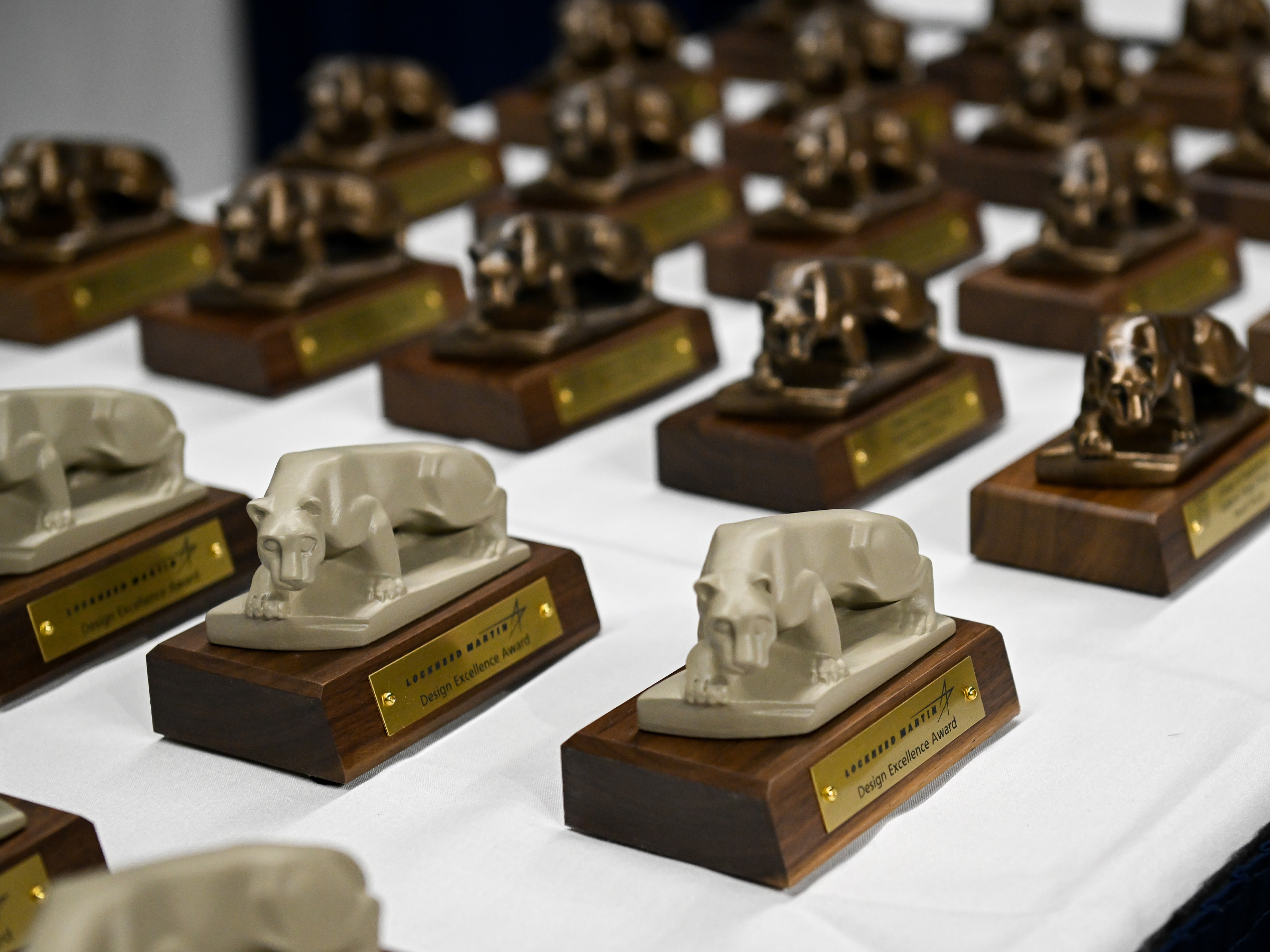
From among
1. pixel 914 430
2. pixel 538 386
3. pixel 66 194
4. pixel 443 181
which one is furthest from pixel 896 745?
pixel 443 181

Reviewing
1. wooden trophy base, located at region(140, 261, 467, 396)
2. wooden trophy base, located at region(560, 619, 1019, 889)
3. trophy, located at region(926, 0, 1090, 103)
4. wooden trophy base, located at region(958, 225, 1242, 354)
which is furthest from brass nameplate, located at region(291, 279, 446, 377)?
trophy, located at region(926, 0, 1090, 103)

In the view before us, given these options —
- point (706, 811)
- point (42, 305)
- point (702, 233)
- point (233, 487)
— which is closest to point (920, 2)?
point (702, 233)

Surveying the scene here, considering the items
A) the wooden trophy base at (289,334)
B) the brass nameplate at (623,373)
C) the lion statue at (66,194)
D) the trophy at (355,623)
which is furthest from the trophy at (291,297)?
the trophy at (355,623)

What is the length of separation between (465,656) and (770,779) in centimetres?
62

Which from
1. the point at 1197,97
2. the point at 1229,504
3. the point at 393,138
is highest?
the point at 1197,97

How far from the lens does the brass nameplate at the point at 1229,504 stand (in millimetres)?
2957

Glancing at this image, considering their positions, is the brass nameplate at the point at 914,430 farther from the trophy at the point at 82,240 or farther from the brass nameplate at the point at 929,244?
the trophy at the point at 82,240

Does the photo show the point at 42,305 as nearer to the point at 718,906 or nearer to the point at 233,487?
the point at 233,487

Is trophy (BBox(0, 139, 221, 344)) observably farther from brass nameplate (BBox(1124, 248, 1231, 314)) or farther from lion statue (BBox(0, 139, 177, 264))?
brass nameplate (BBox(1124, 248, 1231, 314))

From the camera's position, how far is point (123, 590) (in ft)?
9.42

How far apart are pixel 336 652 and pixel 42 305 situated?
77.8 inches

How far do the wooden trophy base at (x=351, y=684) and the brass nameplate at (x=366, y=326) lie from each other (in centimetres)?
133

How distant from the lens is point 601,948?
2.16m

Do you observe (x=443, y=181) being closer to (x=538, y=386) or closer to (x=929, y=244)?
(x=929, y=244)
